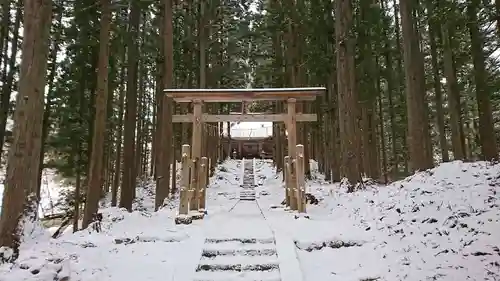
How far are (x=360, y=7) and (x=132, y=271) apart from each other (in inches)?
536

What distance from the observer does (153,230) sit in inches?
312

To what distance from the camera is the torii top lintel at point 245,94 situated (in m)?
10.7

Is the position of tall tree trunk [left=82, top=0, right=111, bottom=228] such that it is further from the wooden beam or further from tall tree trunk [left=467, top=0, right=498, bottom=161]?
tall tree trunk [left=467, top=0, right=498, bottom=161]

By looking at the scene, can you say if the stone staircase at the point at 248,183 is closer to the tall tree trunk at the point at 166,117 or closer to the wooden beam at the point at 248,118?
the tall tree trunk at the point at 166,117

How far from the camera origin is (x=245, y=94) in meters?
11.0

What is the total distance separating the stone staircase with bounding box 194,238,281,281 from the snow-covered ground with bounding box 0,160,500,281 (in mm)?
30

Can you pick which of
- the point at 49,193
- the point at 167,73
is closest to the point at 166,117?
the point at 167,73

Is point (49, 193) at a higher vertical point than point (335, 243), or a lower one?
higher

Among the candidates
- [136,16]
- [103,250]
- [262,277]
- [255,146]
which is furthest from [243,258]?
[255,146]

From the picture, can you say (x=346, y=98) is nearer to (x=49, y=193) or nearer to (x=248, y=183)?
(x=248, y=183)

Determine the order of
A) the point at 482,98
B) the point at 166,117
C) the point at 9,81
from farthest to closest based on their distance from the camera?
the point at 9,81
the point at 166,117
the point at 482,98

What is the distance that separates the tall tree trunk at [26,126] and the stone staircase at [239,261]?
2.82 m

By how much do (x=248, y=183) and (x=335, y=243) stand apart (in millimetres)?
16350

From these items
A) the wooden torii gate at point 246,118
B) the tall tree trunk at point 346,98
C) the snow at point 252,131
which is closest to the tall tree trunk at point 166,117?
the wooden torii gate at point 246,118
